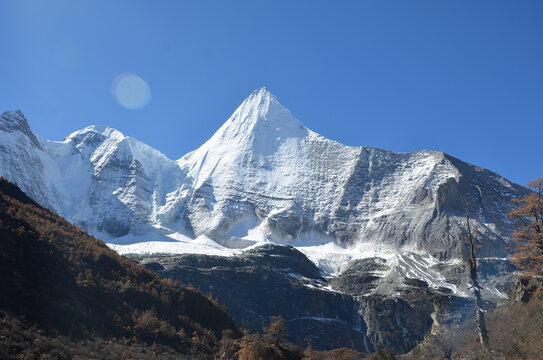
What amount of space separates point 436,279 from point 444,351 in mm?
102341

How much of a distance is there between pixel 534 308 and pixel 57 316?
97.0ft

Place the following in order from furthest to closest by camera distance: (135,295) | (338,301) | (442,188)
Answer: (442,188), (338,301), (135,295)

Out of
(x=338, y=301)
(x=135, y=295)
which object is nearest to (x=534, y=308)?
(x=135, y=295)

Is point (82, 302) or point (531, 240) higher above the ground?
point (531, 240)

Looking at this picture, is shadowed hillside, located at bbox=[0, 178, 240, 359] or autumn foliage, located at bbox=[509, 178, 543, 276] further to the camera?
autumn foliage, located at bbox=[509, 178, 543, 276]

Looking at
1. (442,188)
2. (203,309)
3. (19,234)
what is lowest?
(203,309)

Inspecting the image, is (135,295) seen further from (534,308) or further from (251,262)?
(251,262)

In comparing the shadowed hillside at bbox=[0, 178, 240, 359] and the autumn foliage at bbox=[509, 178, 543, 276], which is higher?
the autumn foliage at bbox=[509, 178, 543, 276]

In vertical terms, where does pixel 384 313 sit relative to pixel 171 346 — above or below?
above

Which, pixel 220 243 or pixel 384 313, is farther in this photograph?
pixel 220 243

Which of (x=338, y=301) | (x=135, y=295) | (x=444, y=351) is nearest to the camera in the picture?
(x=135, y=295)

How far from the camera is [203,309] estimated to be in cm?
4700

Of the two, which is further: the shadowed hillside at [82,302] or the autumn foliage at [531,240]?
the autumn foliage at [531,240]

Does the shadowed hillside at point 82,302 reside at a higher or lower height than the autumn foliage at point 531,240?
lower
